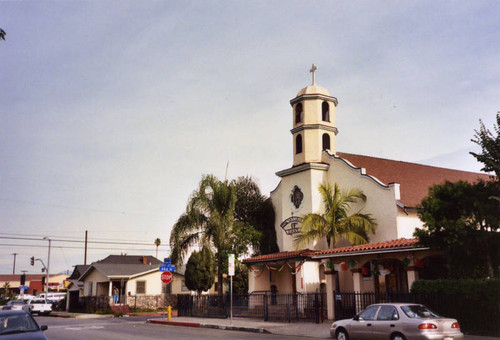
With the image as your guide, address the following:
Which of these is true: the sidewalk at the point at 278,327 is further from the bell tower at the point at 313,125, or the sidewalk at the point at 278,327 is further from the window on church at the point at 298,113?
the window on church at the point at 298,113

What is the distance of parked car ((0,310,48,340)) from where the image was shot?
1131 centimetres

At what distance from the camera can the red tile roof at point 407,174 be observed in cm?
3152

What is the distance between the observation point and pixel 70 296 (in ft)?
169

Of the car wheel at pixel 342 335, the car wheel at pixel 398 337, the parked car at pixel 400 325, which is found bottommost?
the car wheel at pixel 342 335

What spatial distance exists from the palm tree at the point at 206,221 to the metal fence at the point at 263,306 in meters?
3.99

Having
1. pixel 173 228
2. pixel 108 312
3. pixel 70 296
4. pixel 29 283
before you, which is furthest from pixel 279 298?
pixel 29 283

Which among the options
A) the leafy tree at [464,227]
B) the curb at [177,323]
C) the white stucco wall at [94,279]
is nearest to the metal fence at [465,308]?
the leafy tree at [464,227]

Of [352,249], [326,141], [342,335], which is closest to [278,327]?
[352,249]

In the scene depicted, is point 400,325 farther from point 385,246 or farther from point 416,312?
point 385,246

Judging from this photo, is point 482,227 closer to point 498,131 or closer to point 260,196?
point 498,131

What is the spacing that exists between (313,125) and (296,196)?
4812 millimetres

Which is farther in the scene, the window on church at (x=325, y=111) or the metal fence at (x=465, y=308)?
the window on church at (x=325, y=111)

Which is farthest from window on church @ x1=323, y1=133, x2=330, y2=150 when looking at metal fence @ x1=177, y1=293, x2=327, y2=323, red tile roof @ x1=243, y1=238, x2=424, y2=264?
metal fence @ x1=177, y1=293, x2=327, y2=323

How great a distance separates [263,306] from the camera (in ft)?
85.4
